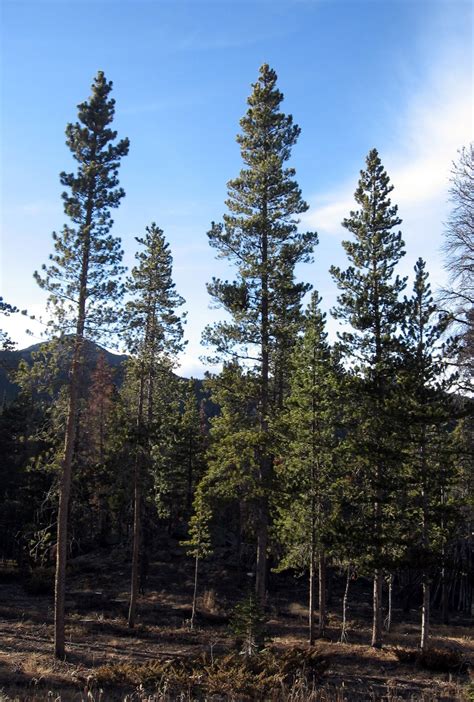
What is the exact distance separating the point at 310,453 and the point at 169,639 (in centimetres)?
1004

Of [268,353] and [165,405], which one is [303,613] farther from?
[268,353]

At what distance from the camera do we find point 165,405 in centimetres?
2681

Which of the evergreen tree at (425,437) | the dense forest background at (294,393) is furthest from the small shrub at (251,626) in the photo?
the evergreen tree at (425,437)

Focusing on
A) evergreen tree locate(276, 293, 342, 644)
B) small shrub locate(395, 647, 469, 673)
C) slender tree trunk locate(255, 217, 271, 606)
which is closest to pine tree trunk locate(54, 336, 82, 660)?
slender tree trunk locate(255, 217, 271, 606)

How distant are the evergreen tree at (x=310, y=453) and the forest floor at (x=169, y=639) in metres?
4.10

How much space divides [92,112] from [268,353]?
10888mm

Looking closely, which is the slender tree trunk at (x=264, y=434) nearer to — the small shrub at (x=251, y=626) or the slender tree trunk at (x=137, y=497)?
the small shrub at (x=251, y=626)

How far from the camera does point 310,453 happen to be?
2231 cm

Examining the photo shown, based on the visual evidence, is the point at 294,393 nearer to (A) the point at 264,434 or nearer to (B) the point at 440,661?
(A) the point at 264,434

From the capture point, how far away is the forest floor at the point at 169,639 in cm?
1235

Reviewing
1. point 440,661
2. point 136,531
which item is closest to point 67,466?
point 136,531

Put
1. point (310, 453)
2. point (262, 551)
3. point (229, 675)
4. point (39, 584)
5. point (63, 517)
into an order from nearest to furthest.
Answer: point (229, 675) → point (63, 517) → point (262, 551) → point (310, 453) → point (39, 584)

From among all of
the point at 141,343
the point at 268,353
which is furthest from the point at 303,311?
the point at 141,343

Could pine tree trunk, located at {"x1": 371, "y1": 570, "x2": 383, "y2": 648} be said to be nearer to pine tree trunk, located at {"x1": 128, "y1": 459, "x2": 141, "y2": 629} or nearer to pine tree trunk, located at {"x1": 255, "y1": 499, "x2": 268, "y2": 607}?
pine tree trunk, located at {"x1": 255, "y1": 499, "x2": 268, "y2": 607}
